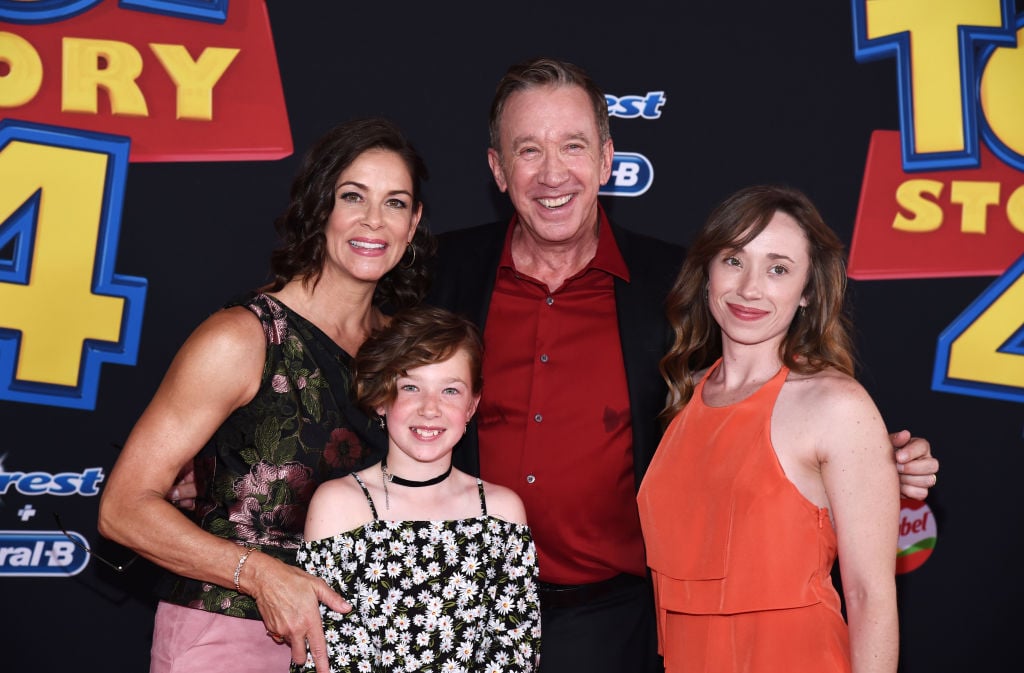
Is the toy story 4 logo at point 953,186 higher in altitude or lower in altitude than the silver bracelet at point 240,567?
higher

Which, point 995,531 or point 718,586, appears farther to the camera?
point 995,531

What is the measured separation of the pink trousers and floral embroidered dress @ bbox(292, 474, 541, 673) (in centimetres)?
16

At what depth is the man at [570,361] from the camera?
2598 millimetres

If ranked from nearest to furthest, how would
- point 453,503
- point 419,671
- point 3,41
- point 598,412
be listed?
point 419,671, point 453,503, point 598,412, point 3,41

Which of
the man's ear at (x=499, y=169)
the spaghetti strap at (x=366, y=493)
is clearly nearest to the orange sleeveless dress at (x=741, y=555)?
the spaghetti strap at (x=366, y=493)

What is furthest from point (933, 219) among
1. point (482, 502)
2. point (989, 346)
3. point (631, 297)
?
point (482, 502)

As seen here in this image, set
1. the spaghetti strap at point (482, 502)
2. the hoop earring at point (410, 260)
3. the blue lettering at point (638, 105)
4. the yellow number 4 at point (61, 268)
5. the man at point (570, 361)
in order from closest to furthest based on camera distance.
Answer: the spaghetti strap at point (482, 502) < the man at point (570, 361) < the hoop earring at point (410, 260) < the yellow number 4 at point (61, 268) < the blue lettering at point (638, 105)

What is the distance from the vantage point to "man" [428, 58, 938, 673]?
8.52 ft

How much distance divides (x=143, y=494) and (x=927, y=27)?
3.23 m

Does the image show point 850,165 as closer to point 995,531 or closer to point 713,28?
point 713,28

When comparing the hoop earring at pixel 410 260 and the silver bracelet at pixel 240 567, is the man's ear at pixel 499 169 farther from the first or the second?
the silver bracelet at pixel 240 567

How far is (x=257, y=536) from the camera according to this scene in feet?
7.47

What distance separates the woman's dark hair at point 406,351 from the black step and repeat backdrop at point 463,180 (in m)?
1.46

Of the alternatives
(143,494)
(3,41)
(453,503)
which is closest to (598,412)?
(453,503)
